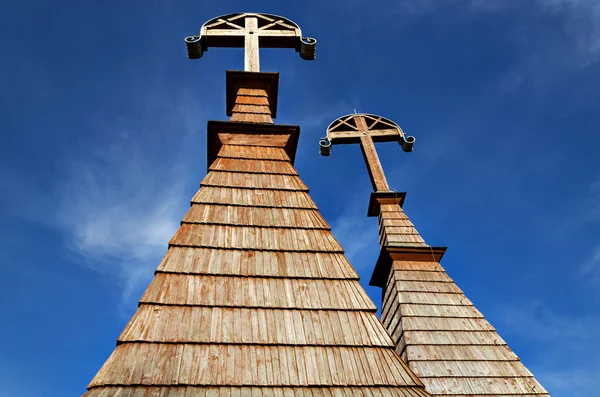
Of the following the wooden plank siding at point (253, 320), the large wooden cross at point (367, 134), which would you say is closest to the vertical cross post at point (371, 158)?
the large wooden cross at point (367, 134)

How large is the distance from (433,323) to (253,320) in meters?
5.14

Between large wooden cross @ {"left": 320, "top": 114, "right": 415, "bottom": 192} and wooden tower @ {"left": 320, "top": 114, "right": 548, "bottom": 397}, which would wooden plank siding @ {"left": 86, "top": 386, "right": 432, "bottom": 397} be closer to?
wooden tower @ {"left": 320, "top": 114, "right": 548, "bottom": 397}

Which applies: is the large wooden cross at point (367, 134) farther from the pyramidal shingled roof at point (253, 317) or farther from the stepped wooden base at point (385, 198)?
the pyramidal shingled roof at point (253, 317)

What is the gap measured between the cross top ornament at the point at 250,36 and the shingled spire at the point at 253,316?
12.1 feet

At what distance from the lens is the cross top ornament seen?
24.5 feet

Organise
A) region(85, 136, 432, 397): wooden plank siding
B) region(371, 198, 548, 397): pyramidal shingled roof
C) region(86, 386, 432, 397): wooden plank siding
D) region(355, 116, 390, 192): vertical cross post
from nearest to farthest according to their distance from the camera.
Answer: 1. region(86, 386, 432, 397): wooden plank siding
2. region(85, 136, 432, 397): wooden plank siding
3. region(371, 198, 548, 397): pyramidal shingled roof
4. region(355, 116, 390, 192): vertical cross post

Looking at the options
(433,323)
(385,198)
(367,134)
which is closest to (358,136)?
(367,134)

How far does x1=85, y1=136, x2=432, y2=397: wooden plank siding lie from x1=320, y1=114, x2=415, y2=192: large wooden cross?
25.3 feet

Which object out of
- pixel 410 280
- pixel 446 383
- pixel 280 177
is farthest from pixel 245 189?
pixel 410 280

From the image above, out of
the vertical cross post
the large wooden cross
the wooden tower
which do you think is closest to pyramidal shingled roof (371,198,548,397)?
the wooden tower

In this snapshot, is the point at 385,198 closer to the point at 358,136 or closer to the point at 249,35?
the point at 358,136

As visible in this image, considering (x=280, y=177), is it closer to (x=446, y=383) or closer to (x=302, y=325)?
(x=302, y=325)

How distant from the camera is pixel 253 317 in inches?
127

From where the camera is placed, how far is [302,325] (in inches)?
127
